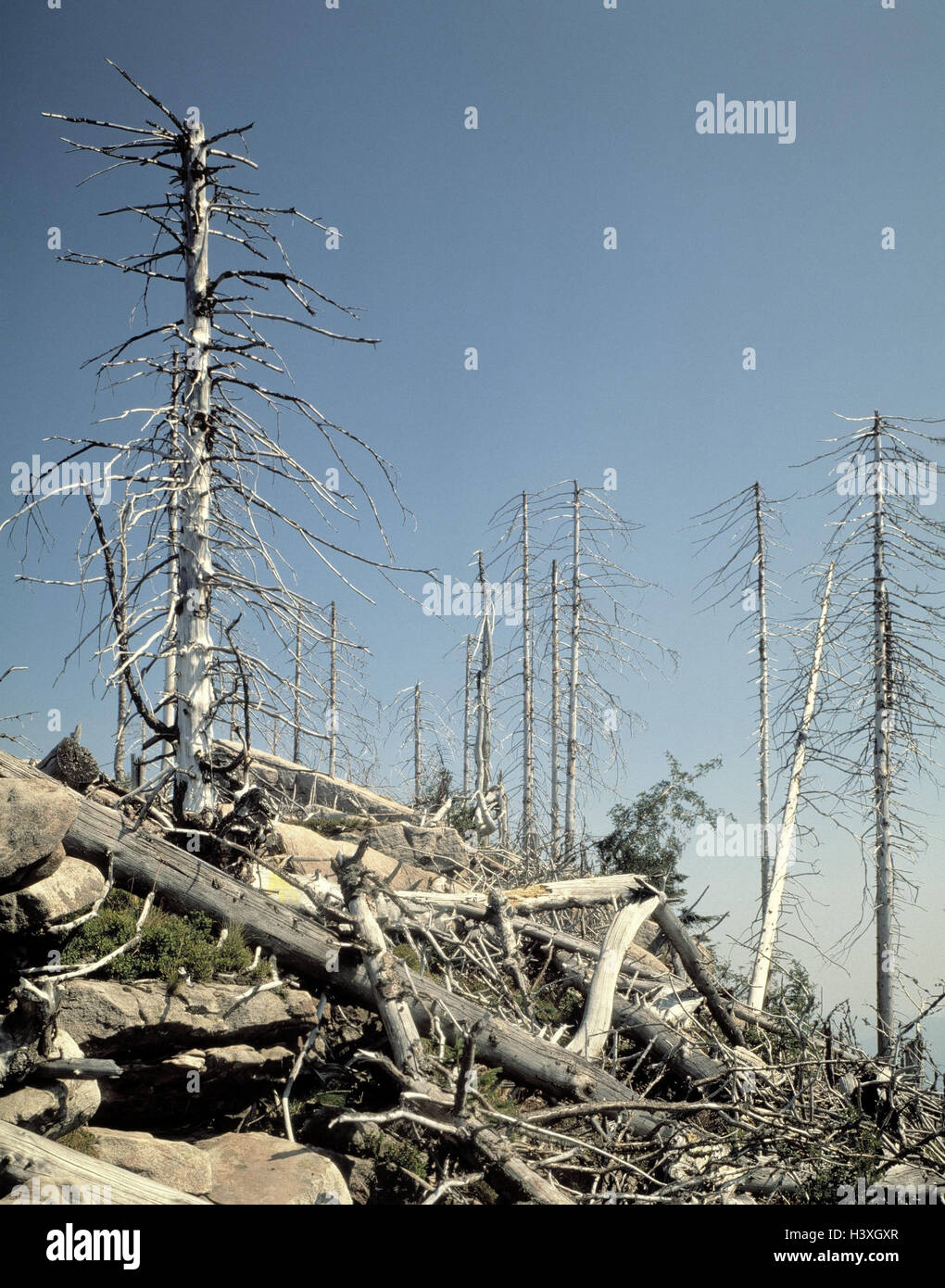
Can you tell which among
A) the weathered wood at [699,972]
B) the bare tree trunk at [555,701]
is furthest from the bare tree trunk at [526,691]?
the weathered wood at [699,972]

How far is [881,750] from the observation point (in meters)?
14.7

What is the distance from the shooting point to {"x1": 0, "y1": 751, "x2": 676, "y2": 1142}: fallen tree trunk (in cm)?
696

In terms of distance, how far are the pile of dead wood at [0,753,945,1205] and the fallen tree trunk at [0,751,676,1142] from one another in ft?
0.06

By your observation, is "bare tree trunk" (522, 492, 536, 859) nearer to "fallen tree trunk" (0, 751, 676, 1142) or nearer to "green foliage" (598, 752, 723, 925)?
"green foliage" (598, 752, 723, 925)

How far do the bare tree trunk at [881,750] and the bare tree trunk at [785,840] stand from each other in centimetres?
86

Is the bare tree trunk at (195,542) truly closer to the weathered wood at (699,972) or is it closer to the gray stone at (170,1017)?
the gray stone at (170,1017)

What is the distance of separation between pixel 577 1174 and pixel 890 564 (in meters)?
12.0

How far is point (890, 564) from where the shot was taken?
15.0 m

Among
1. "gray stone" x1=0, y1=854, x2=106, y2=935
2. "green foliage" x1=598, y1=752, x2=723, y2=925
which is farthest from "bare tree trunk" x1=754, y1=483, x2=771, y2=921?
"gray stone" x1=0, y1=854, x2=106, y2=935

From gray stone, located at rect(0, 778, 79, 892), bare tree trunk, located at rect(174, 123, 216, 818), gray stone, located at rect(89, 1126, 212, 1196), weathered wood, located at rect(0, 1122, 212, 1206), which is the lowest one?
gray stone, located at rect(89, 1126, 212, 1196)

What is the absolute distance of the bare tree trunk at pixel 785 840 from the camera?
40.4 ft

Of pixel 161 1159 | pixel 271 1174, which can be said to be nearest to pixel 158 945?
pixel 161 1159
